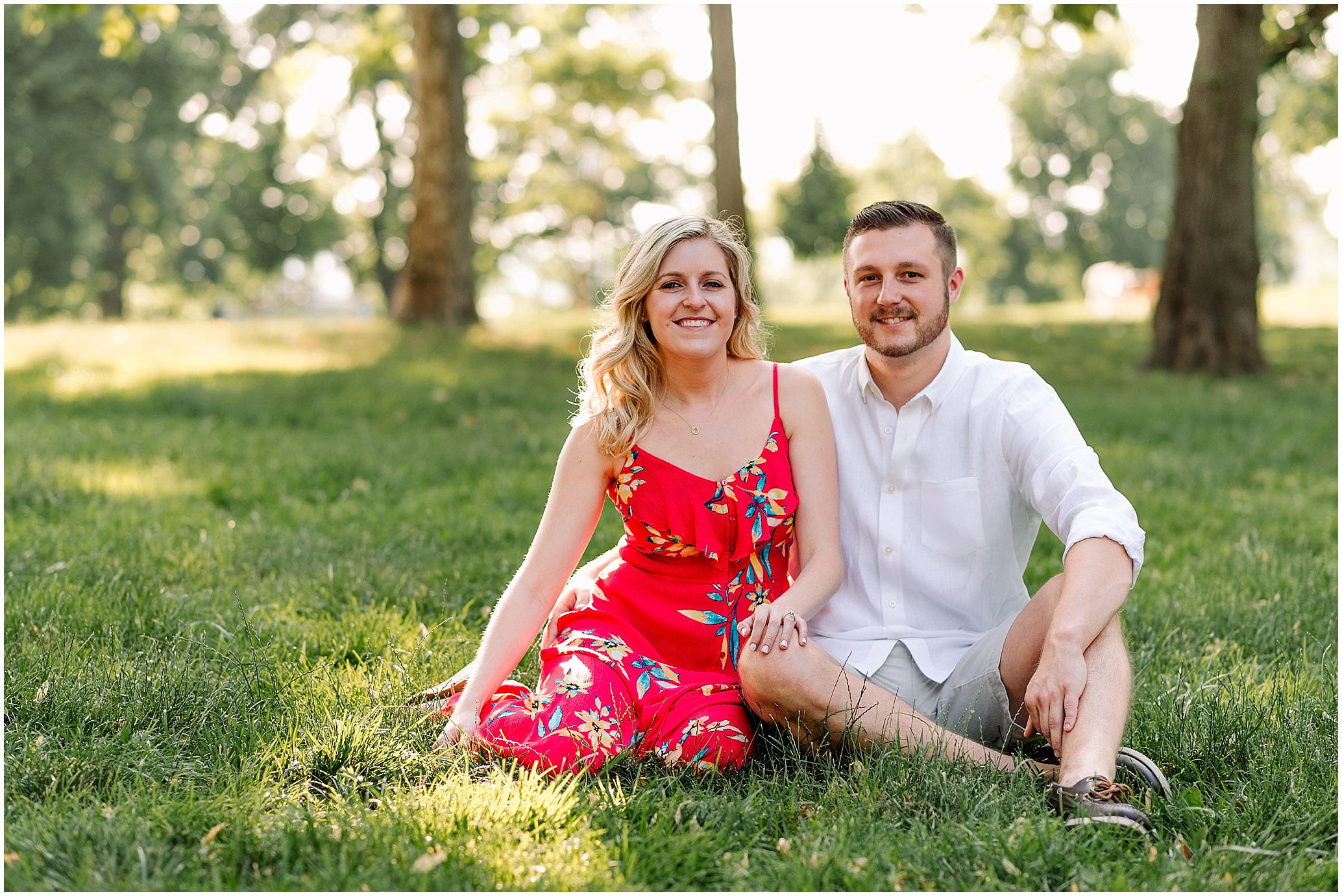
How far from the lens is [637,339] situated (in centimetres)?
356

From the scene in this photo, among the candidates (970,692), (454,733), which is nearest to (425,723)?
(454,733)

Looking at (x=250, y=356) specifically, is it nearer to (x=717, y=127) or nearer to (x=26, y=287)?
(x=717, y=127)

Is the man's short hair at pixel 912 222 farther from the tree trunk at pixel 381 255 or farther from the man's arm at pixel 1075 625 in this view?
the tree trunk at pixel 381 255

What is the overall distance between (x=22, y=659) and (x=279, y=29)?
2938 cm

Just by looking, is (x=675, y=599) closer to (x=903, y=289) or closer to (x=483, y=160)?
(x=903, y=289)

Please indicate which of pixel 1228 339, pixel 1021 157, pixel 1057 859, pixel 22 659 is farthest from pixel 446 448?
pixel 1021 157

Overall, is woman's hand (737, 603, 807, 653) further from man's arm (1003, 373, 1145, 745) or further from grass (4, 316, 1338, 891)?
man's arm (1003, 373, 1145, 745)

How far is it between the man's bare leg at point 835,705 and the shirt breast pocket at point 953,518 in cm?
54

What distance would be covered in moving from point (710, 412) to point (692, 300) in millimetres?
389

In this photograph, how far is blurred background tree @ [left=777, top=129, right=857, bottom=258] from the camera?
29.5 m

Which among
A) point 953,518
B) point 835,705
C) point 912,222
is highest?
point 912,222

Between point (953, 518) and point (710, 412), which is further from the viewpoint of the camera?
point (710, 412)

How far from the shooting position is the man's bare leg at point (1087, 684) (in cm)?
280

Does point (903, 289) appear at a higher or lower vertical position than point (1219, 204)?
lower
